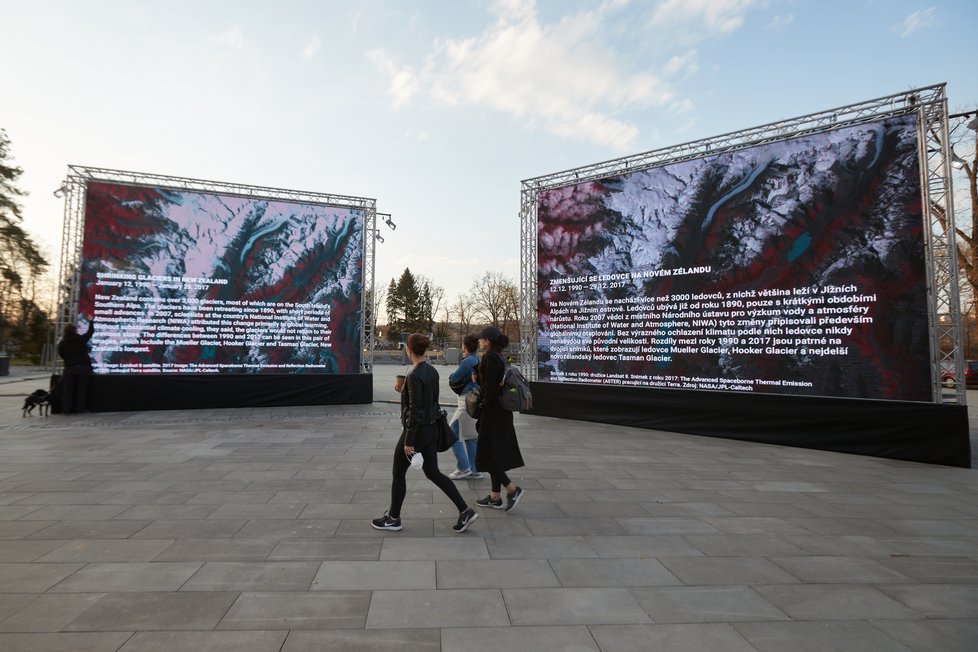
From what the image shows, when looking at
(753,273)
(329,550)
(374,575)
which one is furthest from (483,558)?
(753,273)

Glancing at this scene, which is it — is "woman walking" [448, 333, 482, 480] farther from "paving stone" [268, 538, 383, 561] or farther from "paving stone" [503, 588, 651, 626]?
"paving stone" [503, 588, 651, 626]

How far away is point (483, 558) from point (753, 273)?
7920 millimetres

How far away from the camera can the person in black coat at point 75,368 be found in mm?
10859

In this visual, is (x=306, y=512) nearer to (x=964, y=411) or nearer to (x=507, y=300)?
(x=964, y=411)

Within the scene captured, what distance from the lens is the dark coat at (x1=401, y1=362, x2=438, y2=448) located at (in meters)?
4.24

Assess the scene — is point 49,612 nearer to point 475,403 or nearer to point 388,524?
point 388,524

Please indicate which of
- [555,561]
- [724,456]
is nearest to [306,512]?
[555,561]

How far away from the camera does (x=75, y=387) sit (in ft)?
36.6

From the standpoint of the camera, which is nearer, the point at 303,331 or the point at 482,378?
the point at 482,378

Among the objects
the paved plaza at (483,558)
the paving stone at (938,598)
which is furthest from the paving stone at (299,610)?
the paving stone at (938,598)

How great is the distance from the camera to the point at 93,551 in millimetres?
3904

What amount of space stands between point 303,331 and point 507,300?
46.7 metres

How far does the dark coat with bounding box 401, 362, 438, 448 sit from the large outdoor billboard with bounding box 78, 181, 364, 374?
969 centimetres

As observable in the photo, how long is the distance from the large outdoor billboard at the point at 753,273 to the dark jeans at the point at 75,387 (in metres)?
10.1
